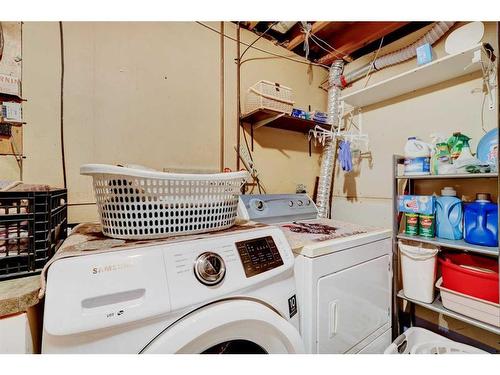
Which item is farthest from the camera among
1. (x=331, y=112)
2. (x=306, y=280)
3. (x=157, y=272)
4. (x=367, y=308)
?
(x=331, y=112)

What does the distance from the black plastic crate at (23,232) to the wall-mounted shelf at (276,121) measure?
1.32 metres

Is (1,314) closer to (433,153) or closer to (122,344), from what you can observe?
(122,344)

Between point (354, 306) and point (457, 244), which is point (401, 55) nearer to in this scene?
point (457, 244)

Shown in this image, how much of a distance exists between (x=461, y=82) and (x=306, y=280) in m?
1.68

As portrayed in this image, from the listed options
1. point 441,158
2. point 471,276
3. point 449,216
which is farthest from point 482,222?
point 441,158

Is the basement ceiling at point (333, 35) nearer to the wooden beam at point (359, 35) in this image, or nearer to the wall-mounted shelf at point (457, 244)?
the wooden beam at point (359, 35)

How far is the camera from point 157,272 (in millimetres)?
599

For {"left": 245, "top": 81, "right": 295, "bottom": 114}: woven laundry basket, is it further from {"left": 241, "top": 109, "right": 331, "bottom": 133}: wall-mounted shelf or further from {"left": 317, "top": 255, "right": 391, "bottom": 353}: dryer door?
{"left": 317, "top": 255, "right": 391, "bottom": 353}: dryer door

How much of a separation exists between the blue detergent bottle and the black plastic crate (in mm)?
1883

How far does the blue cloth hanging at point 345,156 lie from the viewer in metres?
1.94

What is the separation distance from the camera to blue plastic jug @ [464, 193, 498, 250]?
121 cm

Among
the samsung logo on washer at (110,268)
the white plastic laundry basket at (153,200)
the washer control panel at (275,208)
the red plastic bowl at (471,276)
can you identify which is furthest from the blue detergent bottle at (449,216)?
the samsung logo on washer at (110,268)

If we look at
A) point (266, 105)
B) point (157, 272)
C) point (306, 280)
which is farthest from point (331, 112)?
point (157, 272)

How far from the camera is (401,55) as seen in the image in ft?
5.74
